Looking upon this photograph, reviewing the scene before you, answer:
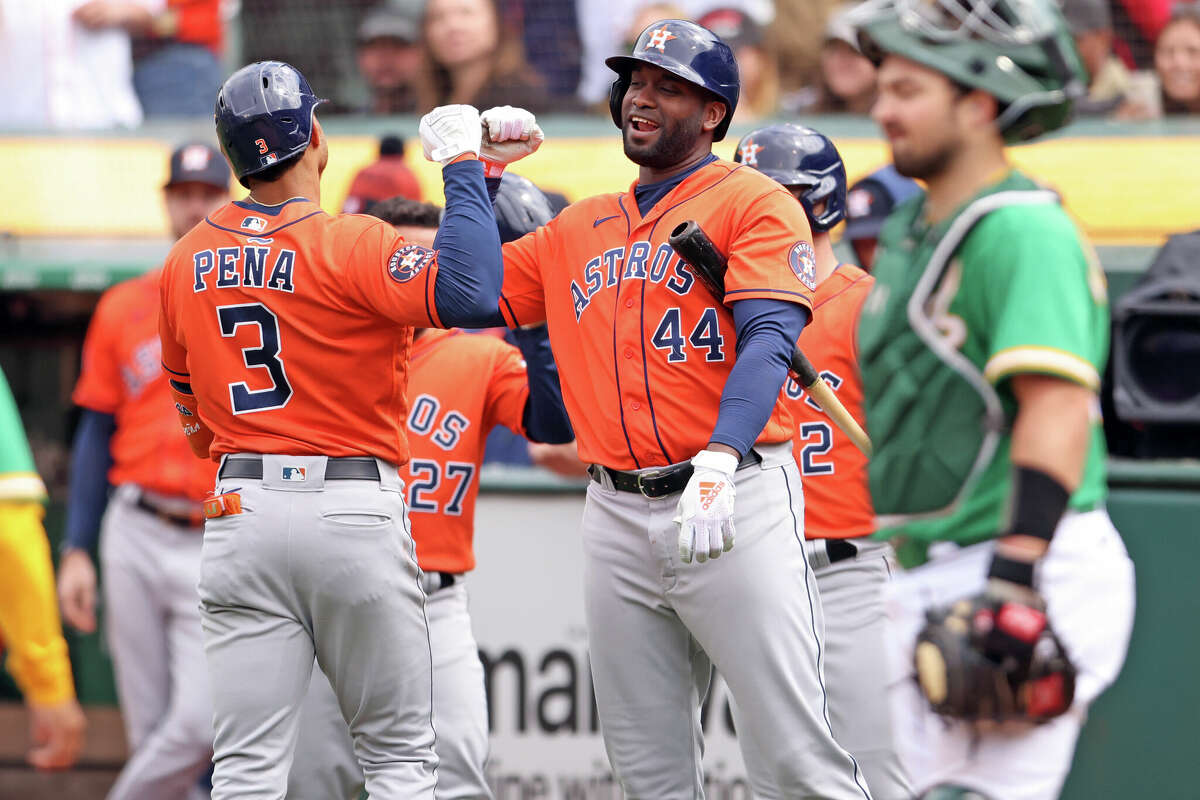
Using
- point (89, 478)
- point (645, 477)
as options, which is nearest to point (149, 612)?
point (89, 478)

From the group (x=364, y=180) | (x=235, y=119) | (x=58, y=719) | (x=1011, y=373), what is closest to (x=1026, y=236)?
(x=1011, y=373)

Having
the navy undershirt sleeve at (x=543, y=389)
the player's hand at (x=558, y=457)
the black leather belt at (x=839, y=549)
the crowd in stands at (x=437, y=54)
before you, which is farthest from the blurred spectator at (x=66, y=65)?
the black leather belt at (x=839, y=549)

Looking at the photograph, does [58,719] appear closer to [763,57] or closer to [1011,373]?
[1011,373]

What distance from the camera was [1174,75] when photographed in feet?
22.5

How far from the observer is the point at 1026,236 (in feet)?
8.68

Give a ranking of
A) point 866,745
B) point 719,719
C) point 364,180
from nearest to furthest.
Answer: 1. point 866,745
2. point 719,719
3. point 364,180

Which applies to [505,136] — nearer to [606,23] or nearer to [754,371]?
[754,371]

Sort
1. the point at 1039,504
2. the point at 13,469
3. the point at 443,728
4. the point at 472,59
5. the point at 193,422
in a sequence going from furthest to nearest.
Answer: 1. the point at 472,59
2. the point at 443,728
3. the point at 193,422
4. the point at 13,469
5. the point at 1039,504

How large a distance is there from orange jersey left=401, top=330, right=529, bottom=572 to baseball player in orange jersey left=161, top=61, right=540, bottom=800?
1.93 feet

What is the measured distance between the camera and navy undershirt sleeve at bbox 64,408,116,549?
17.6 feet

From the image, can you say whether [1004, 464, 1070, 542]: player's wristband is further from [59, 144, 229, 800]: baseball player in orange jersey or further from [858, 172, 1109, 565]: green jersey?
[59, 144, 229, 800]: baseball player in orange jersey

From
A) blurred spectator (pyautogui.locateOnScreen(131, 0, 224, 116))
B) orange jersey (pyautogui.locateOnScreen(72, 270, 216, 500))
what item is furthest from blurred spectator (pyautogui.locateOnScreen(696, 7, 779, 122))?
orange jersey (pyautogui.locateOnScreen(72, 270, 216, 500))

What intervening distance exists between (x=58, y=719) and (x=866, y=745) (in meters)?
1.91

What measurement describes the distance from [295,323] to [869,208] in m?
2.55
